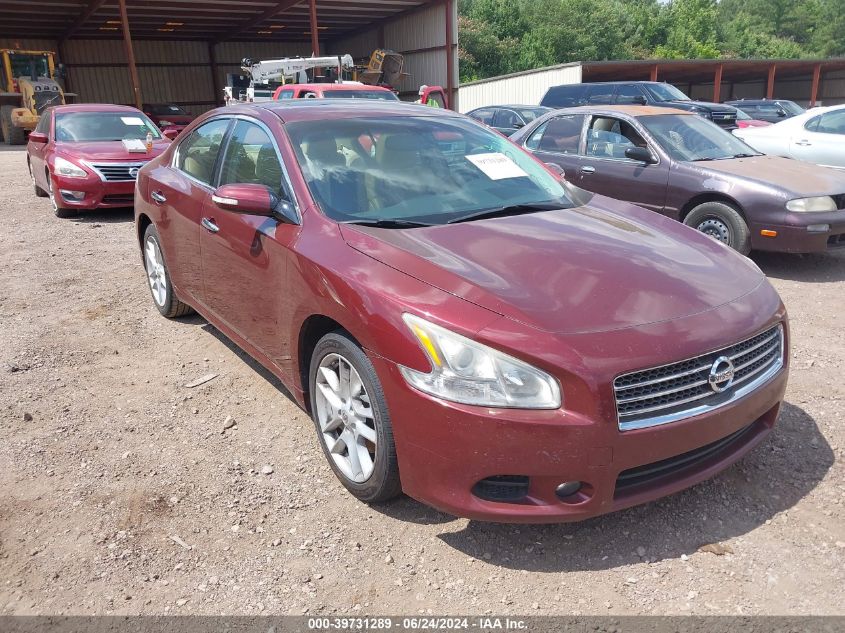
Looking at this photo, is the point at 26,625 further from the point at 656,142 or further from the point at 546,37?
the point at 546,37

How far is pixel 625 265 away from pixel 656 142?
15.6ft

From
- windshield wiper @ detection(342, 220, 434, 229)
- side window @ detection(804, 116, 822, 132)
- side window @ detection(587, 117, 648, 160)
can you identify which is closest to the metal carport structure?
side window @ detection(804, 116, 822, 132)

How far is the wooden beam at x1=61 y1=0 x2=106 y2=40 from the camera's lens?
2359 cm

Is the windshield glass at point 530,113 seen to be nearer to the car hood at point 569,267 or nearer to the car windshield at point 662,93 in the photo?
the car windshield at point 662,93

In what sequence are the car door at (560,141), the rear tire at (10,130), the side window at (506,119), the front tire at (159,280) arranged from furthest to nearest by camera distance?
the rear tire at (10,130) < the side window at (506,119) < the car door at (560,141) < the front tire at (159,280)

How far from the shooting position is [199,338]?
4871 millimetres

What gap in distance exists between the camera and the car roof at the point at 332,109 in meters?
3.61

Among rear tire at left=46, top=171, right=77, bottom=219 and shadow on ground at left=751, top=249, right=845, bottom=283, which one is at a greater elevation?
rear tire at left=46, top=171, right=77, bottom=219

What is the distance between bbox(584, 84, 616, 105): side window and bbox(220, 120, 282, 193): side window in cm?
1434

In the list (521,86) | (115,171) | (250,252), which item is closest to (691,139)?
Result: (250,252)

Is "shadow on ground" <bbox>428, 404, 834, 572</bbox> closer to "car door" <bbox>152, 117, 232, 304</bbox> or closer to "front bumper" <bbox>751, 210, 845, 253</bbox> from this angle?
"car door" <bbox>152, 117, 232, 304</bbox>

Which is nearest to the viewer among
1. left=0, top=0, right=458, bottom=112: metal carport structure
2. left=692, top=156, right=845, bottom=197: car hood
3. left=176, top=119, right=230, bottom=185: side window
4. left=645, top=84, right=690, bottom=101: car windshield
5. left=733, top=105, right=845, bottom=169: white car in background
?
left=176, top=119, right=230, bottom=185: side window

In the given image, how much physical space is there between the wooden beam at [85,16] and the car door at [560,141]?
70.8 ft

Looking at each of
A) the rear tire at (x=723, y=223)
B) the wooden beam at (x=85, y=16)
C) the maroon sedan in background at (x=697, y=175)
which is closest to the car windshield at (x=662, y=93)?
the maroon sedan in background at (x=697, y=175)
